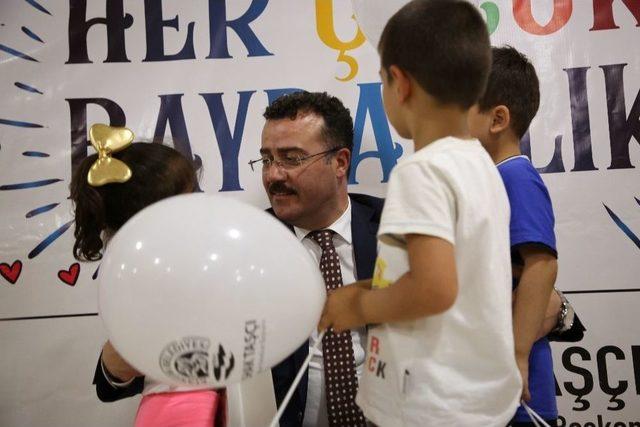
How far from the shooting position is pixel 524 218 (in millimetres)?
1139

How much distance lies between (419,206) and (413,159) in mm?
78

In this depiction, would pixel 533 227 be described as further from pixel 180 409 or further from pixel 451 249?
pixel 180 409

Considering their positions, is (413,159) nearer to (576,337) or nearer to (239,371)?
(239,371)

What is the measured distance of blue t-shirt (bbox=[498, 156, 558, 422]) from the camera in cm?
113

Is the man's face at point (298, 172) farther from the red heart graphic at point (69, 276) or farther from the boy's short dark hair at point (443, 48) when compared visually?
the boy's short dark hair at point (443, 48)

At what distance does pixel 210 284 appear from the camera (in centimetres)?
87

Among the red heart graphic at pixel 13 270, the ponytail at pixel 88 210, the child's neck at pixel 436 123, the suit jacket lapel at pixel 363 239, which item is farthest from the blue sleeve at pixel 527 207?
the red heart graphic at pixel 13 270

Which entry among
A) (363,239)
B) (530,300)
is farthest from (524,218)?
(363,239)

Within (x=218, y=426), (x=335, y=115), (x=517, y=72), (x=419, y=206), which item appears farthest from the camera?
(x=335, y=115)

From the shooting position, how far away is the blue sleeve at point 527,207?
1124 millimetres

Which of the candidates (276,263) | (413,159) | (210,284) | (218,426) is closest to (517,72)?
(413,159)

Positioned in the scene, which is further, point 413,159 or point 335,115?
point 335,115

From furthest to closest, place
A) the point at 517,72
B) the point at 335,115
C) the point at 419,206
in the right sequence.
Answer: the point at 335,115 < the point at 517,72 < the point at 419,206

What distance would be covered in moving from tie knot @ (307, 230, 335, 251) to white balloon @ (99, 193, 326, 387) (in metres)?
0.66
